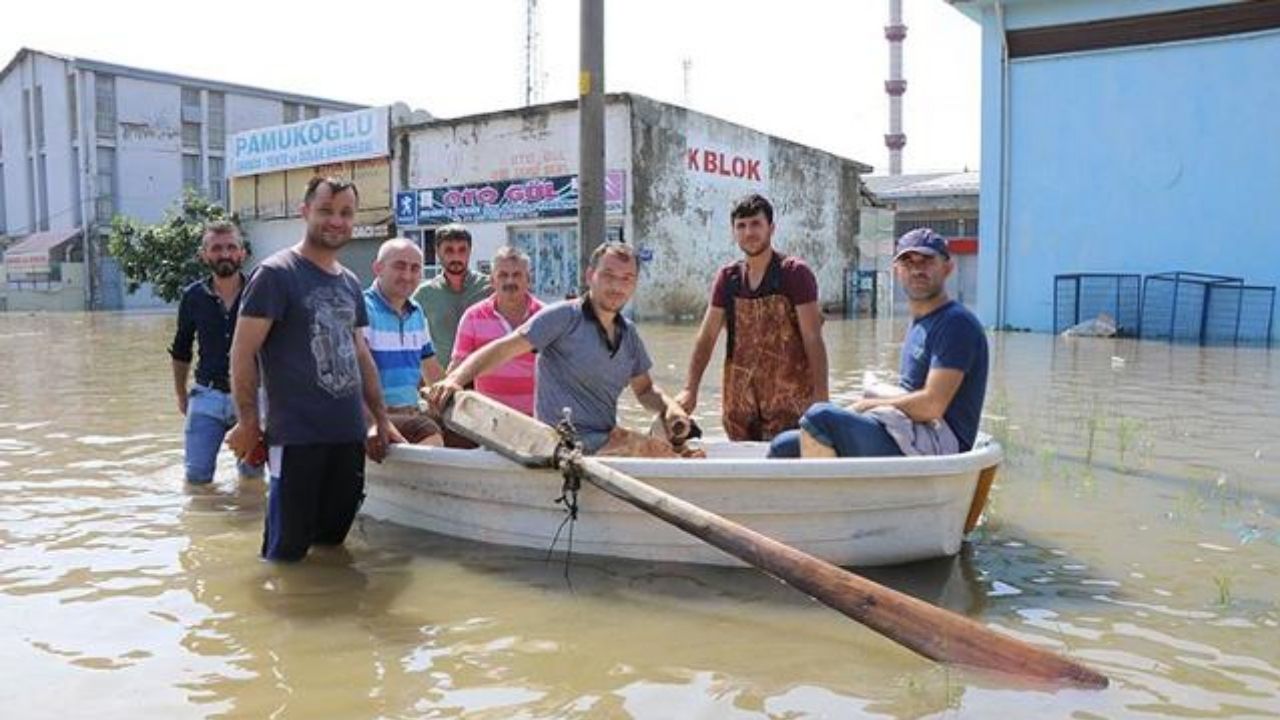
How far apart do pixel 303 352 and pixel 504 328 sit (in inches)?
55.7

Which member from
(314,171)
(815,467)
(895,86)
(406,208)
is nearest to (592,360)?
(815,467)

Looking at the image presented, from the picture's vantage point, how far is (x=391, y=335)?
5664 millimetres

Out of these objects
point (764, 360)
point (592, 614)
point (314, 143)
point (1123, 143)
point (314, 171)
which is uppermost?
point (314, 143)

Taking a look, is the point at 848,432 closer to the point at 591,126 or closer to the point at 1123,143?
the point at 591,126

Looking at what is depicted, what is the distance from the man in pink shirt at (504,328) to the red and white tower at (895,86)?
53.4 m

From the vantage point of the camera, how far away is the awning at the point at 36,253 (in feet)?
147

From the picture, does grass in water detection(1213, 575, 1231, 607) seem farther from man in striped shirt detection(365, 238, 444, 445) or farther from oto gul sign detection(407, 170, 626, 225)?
oto gul sign detection(407, 170, 626, 225)

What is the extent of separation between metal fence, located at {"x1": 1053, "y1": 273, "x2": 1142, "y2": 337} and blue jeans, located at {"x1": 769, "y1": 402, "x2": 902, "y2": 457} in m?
16.9

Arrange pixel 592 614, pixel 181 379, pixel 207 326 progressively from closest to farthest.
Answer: pixel 592 614 → pixel 207 326 → pixel 181 379

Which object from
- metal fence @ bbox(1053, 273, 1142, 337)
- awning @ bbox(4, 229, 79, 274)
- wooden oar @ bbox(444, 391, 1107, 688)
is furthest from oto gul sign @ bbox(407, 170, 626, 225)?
awning @ bbox(4, 229, 79, 274)

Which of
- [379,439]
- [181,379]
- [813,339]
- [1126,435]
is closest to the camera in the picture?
[379,439]

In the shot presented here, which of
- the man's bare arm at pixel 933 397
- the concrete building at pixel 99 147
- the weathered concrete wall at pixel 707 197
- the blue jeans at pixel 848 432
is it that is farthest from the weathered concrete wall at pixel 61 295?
the man's bare arm at pixel 933 397

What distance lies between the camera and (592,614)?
4.18 meters

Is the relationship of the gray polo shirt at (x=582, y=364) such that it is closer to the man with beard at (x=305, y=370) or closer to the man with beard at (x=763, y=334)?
the man with beard at (x=763, y=334)
